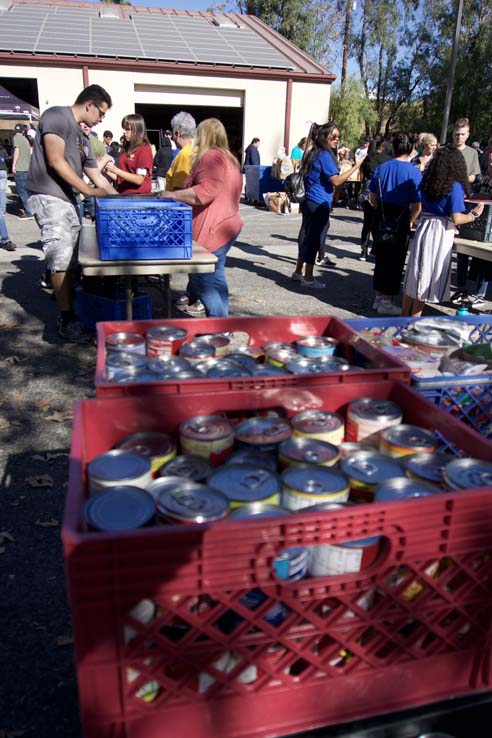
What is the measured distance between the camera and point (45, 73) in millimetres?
19828

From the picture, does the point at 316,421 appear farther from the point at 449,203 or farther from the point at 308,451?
the point at 449,203

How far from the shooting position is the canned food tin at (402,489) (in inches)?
63.2

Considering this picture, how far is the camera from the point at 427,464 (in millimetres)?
1771

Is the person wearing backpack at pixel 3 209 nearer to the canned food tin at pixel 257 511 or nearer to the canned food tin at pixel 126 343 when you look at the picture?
the canned food tin at pixel 126 343

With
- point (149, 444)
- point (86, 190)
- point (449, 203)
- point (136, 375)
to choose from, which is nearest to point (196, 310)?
point (86, 190)

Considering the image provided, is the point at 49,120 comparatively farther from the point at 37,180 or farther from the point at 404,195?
the point at 404,195

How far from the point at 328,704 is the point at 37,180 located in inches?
195

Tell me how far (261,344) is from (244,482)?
53.2 inches

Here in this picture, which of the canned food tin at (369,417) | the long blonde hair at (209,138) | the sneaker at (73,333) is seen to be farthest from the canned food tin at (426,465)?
the sneaker at (73,333)

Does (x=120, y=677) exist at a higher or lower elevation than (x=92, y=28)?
lower

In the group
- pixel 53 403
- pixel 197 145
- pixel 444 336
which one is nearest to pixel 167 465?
pixel 444 336

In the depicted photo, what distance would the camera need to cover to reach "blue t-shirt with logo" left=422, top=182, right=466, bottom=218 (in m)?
5.64

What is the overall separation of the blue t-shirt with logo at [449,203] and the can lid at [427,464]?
4513 mm

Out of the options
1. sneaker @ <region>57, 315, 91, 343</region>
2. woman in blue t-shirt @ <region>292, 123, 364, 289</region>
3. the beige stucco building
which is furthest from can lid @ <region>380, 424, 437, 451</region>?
the beige stucco building
